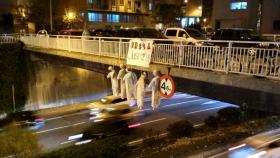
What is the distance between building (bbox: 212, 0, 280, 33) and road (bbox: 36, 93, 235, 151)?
476 inches

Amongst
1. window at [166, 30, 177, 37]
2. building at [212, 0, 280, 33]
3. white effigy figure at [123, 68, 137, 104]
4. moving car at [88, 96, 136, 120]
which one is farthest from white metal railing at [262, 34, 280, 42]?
white effigy figure at [123, 68, 137, 104]

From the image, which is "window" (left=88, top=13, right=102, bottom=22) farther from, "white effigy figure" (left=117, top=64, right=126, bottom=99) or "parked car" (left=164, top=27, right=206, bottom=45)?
"white effigy figure" (left=117, top=64, right=126, bottom=99)

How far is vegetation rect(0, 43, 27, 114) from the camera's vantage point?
24875 mm

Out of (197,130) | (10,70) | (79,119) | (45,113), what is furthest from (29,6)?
(197,130)

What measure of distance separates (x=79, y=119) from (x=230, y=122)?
36.2 feet

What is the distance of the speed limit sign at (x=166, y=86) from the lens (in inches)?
435

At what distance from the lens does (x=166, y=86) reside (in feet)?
36.9

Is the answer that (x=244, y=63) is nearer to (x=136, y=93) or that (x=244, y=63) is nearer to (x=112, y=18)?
(x=136, y=93)

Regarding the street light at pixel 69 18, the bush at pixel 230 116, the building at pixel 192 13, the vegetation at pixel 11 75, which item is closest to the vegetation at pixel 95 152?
the bush at pixel 230 116

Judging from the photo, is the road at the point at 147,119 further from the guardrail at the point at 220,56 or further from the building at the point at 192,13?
the building at the point at 192,13

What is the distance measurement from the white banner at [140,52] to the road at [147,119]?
189 inches

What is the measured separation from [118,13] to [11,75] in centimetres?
3654

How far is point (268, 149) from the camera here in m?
6.97

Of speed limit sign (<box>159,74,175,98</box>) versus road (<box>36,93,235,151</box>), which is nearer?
speed limit sign (<box>159,74,175,98</box>)
